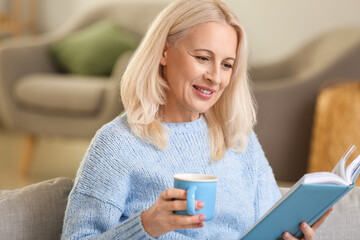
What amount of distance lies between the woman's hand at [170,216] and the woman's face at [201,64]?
319 mm

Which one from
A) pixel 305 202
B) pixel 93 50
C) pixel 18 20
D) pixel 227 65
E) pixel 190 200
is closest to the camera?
pixel 190 200

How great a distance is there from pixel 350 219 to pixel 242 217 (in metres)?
0.33

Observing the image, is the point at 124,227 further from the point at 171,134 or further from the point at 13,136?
the point at 13,136

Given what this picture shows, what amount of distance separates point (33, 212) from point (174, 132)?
1.13 feet

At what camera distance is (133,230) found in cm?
122

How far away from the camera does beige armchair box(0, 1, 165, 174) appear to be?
369cm

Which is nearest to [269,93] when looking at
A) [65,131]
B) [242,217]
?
[65,131]

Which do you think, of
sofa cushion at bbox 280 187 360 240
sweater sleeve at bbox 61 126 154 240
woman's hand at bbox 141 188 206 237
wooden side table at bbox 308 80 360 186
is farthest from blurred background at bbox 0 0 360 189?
woman's hand at bbox 141 188 206 237

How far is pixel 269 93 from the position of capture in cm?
326

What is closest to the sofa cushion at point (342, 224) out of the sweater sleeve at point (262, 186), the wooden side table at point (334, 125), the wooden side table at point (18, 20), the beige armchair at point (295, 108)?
the sweater sleeve at point (262, 186)

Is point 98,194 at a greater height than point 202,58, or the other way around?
point 202,58

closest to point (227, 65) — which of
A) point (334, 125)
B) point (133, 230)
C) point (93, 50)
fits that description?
point (133, 230)

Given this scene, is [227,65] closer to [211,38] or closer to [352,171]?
[211,38]

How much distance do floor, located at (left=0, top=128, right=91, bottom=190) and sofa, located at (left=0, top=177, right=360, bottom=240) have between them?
2085 millimetres
